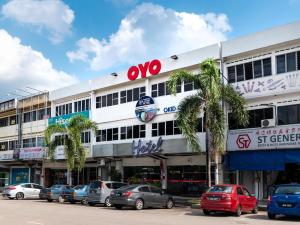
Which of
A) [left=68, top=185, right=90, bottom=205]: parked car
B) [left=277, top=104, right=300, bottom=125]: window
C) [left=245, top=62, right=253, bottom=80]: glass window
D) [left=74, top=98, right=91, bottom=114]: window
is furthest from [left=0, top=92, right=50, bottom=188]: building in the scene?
[left=277, top=104, right=300, bottom=125]: window

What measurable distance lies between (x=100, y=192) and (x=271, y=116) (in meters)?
10.7

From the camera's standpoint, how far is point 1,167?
5716 centimetres

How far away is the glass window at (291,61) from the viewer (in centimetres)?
2675

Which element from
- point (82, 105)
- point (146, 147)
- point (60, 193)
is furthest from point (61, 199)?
point (82, 105)

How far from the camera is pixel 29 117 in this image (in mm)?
51375

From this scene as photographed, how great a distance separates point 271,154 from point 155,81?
1213cm

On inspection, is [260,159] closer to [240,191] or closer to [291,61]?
[291,61]

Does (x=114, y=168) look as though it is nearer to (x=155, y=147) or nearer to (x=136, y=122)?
(x=136, y=122)

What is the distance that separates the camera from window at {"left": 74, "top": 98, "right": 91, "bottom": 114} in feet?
140

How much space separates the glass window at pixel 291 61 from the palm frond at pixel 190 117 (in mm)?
5187

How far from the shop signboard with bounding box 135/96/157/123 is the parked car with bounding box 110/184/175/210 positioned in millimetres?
10652

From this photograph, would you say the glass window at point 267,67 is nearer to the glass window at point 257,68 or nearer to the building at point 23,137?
the glass window at point 257,68

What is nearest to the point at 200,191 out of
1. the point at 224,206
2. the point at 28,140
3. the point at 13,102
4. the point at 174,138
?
the point at 174,138

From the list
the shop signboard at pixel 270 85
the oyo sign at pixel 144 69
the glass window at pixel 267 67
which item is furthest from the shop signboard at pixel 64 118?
the glass window at pixel 267 67
